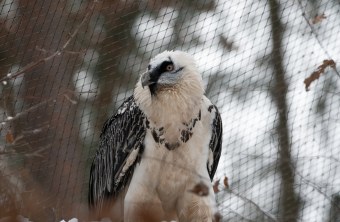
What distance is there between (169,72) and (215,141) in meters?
0.54

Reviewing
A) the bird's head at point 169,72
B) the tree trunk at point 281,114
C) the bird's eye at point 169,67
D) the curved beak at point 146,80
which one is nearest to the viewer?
the curved beak at point 146,80

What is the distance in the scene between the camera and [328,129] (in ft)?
26.2

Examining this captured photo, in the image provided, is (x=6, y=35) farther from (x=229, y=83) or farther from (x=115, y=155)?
(x=229, y=83)

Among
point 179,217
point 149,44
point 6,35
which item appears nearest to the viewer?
point 179,217

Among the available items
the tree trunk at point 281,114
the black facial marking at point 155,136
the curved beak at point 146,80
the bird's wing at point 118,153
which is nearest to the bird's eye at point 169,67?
the curved beak at point 146,80

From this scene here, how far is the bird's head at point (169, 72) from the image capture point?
611cm

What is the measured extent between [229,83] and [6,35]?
2109 mm

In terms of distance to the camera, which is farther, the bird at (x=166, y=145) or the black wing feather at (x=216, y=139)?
the black wing feather at (x=216, y=139)

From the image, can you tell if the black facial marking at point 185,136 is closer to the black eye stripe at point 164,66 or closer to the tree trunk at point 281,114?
the black eye stripe at point 164,66

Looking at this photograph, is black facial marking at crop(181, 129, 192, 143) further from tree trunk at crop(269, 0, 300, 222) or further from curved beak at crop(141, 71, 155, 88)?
tree trunk at crop(269, 0, 300, 222)

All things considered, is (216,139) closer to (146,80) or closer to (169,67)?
(169,67)

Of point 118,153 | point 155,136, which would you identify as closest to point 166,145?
point 155,136

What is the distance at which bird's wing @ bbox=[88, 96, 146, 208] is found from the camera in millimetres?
6180

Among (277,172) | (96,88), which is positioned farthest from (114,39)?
(277,172)
